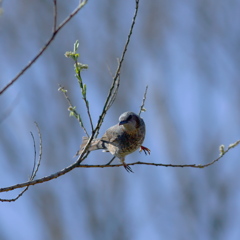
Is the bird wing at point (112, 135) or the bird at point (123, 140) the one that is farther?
the bird wing at point (112, 135)

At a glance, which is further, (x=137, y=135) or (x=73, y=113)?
(x=137, y=135)

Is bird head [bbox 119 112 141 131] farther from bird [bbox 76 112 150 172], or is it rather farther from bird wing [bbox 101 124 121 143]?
bird wing [bbox 101 124 121 143]

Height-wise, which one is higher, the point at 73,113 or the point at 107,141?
the point at 107,141

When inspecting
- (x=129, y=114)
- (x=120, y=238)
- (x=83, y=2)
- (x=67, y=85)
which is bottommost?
(x=83, y=2)

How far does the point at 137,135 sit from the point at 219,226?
375 inches

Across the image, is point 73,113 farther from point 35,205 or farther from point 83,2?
point 35,205

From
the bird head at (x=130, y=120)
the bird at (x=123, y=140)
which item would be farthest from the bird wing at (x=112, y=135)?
the bird head at (x=130, y=120)

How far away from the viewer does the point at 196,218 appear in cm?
1442

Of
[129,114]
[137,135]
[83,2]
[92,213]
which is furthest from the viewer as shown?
[92,213]

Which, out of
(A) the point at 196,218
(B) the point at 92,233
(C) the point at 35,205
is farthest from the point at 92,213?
(A) the point at 196,218

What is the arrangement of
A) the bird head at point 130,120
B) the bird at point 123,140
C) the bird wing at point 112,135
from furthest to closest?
1. the bird wing at point 112,135
2. the bird at point 123,140
3. the bird head at point 130,120

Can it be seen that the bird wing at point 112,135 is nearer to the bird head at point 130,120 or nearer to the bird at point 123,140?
the bird at point 123,140

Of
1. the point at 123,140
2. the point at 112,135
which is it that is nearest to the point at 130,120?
the point at 123,140

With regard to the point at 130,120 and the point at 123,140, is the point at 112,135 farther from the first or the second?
the point at 130,120
